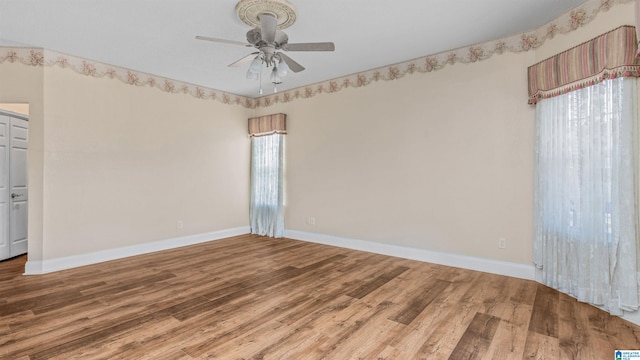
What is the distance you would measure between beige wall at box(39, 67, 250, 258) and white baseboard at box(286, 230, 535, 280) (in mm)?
2025

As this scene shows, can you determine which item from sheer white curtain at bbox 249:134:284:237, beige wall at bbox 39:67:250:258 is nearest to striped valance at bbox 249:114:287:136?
sheer white curtain at bbox 249:134:284:237

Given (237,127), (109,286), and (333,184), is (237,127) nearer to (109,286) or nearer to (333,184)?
(333,184)

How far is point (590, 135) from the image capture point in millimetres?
2510

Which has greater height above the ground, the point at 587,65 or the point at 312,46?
the point at 312,46

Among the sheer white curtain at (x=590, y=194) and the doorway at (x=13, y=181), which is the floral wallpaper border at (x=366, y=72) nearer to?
→ the sheer white curtain at (x=590, y=194)

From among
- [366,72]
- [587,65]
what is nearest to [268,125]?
[366,72]

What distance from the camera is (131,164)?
165 inches

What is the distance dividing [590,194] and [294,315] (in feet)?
8.99

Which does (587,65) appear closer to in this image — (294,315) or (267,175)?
(294,315)

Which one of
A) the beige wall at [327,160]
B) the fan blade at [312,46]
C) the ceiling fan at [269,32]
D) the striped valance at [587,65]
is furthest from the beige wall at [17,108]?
the striped valance at [587,65]

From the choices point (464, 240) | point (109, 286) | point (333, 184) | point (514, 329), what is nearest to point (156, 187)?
point (109, 286)

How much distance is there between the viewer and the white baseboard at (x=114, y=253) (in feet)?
11.1

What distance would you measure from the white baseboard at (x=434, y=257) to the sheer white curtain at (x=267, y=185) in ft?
2.35

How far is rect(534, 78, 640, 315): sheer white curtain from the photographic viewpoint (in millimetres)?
2246
